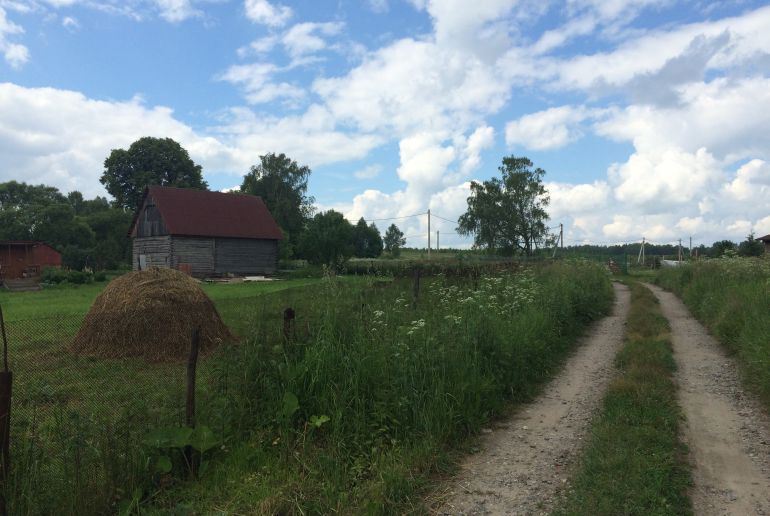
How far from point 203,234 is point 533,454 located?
36.9m

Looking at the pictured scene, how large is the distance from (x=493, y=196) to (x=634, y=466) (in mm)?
48487

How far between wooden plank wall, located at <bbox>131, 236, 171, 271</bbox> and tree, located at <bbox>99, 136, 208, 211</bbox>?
78.5 feet

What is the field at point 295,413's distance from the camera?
4.09 metres

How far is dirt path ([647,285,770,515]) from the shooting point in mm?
4148

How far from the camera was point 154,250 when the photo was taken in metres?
39.7

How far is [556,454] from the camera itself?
513cm

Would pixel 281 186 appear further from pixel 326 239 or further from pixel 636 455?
pixel 636 455

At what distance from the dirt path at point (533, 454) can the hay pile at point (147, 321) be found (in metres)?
5.67

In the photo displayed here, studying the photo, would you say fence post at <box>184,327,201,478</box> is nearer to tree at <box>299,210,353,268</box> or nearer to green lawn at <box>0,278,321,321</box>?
green lawn at <box>0,278,321,321</box>

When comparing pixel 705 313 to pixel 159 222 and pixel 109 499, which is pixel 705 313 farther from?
pixel 159 222

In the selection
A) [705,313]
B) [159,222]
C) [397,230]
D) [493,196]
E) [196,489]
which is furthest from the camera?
[397,230]

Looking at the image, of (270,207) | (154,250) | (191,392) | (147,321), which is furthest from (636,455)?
(270,207)

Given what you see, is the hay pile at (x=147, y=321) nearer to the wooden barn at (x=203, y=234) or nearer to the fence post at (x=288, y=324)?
the fence post at (x=288, y=324)

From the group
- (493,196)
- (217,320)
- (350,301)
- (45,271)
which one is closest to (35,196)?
(45,271)
